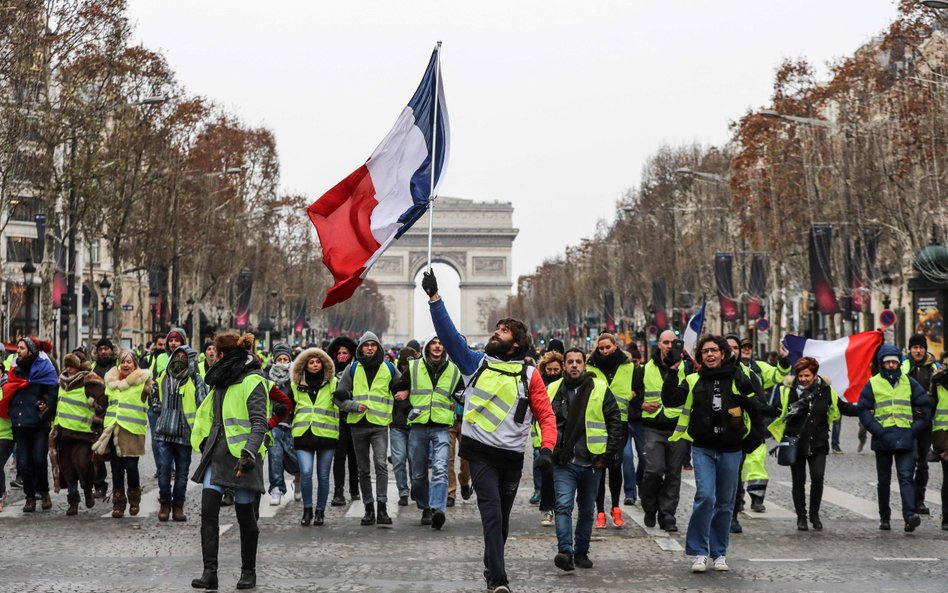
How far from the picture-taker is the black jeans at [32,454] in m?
15.4

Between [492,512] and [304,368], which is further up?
[304,368]

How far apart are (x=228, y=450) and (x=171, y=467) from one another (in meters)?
4.17

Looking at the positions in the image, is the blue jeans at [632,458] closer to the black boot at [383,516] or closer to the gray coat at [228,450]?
the black boot at [383,516]

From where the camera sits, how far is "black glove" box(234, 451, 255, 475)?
10.2 metres

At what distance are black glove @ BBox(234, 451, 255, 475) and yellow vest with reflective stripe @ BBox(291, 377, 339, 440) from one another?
4.01m

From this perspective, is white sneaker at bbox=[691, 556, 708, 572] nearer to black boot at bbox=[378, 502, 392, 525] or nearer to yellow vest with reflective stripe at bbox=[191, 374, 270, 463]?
yellow vest with reflective stripe at bbox=[191, 374, 270, 463]

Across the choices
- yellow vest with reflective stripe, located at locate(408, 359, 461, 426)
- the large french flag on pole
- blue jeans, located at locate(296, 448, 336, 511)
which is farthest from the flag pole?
blue jeans, located at locate(296, 448, 336, 511)

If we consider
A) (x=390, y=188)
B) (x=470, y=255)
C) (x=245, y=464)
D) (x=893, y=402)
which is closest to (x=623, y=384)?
(x=893, y=402)

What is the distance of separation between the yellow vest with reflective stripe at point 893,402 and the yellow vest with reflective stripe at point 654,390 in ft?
5.40

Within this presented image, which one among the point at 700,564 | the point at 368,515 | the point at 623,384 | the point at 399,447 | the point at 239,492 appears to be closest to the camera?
the point at 239,492

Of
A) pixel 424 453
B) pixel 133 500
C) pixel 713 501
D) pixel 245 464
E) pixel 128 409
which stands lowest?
pixel 133 500

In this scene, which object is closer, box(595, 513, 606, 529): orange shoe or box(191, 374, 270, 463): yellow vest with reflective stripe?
box(191, 374, 270, 463): yellow vest with reflective stripe

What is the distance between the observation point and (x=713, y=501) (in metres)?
11.1

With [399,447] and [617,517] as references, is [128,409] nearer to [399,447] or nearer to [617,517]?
[399,447]
